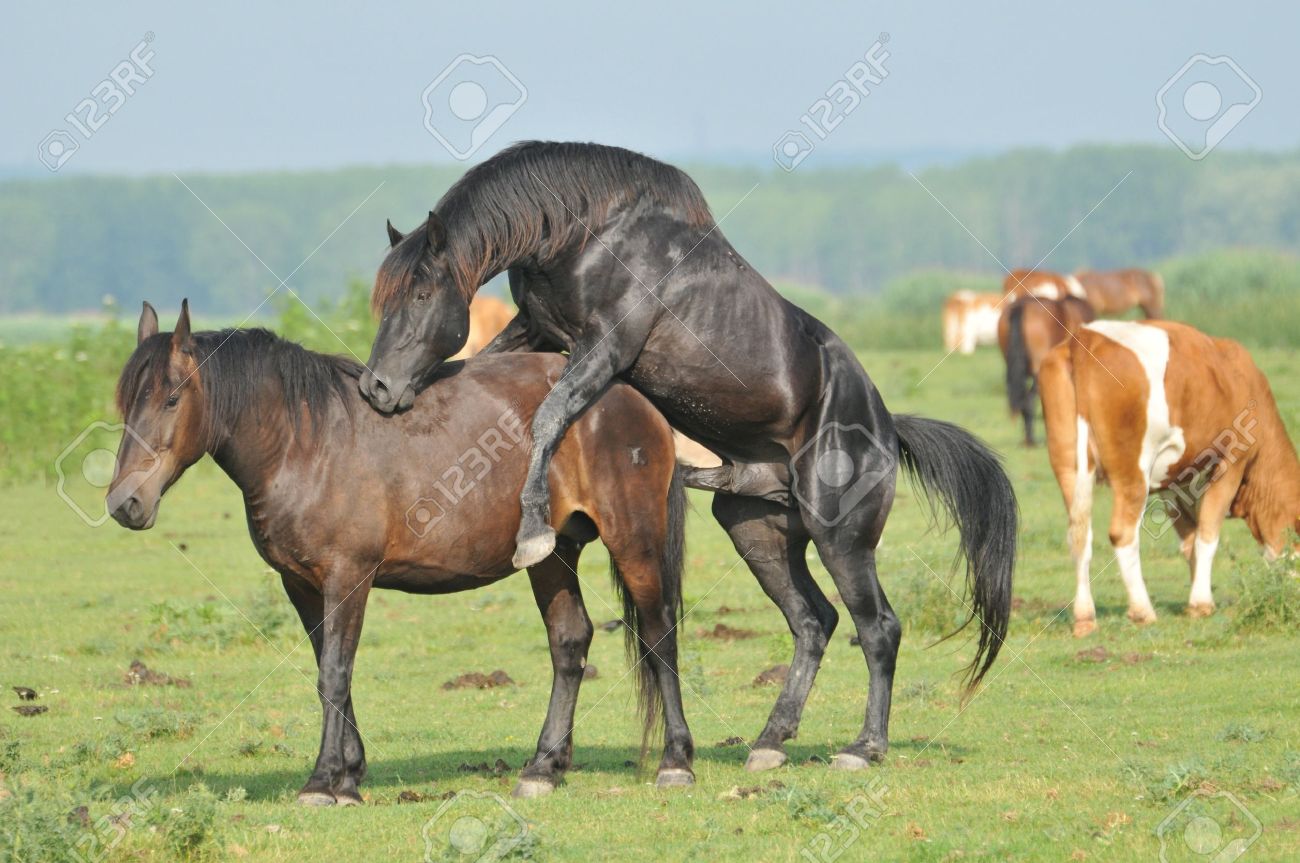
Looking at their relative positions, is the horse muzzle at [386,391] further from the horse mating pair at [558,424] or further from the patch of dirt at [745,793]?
the patch of dirt at [745,793]

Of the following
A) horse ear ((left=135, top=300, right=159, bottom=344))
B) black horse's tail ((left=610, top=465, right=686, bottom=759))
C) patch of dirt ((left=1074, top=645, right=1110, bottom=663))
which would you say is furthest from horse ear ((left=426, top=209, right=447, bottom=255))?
patch of dirt ((left=1074, top=645, right=1110, bottom=663))

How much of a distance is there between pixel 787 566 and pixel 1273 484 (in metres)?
5.79

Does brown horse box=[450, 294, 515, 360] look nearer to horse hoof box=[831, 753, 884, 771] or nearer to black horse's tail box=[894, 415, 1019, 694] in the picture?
black horse's tail box=[894, 415, 1019, 694]

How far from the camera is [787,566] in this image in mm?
8172

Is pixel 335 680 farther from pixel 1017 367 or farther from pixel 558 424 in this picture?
pixel 1017 367

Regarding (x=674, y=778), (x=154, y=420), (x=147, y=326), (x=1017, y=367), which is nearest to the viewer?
(x=154, y=420)

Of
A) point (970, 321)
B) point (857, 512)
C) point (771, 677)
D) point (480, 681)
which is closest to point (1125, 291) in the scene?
point (970, 321)

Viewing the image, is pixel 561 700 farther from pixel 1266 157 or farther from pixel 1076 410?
pixel 1266 157

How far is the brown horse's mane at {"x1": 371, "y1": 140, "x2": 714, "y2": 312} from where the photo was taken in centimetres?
695

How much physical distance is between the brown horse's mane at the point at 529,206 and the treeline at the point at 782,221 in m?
102

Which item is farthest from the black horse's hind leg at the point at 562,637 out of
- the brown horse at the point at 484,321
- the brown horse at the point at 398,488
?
the brown horse at the point at 484,321

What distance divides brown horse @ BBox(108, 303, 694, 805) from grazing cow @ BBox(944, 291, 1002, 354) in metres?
31.6

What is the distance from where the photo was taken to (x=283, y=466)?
6934 millimetres

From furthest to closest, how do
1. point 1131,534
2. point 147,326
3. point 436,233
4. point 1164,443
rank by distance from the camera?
point 1164,443 < point 1131,534 < point 436,233 < point 147,326
